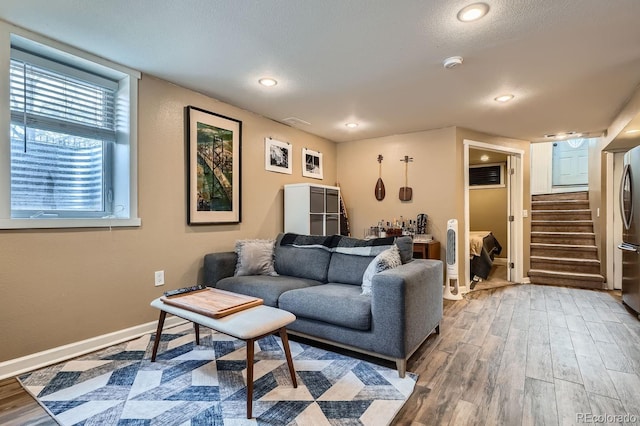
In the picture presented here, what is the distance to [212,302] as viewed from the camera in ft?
6.90

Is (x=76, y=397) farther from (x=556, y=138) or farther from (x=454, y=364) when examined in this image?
(x=556, y=138)

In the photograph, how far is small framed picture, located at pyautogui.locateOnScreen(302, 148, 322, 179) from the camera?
4.63m

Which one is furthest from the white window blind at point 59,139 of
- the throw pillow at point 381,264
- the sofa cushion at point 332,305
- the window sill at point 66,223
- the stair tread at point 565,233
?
the stair tread at point 565,233

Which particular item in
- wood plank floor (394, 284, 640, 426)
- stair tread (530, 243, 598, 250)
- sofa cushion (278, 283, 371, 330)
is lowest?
wood plank floor (394, 284, 640, 426)

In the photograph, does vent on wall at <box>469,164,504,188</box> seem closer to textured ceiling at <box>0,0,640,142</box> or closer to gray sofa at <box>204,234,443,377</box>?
textured ceiling at <box>0,0,640,142</box>

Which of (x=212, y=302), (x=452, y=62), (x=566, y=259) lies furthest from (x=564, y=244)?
(x=212, y=302)

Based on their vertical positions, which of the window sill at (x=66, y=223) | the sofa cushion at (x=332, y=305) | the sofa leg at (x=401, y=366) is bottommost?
the sofa leg at (x=401, y=366)

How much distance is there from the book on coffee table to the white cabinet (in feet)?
5.95

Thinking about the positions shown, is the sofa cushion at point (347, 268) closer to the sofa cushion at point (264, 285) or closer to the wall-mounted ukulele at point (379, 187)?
the sofa cushion at point (264, 285)

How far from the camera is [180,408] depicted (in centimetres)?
171

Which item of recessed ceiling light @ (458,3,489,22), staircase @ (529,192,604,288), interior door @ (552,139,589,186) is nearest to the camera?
recessed ceiling light @ (458,3,489,22)

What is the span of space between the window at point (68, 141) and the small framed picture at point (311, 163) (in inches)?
93.4

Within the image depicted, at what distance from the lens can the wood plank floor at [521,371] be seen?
1703 mm

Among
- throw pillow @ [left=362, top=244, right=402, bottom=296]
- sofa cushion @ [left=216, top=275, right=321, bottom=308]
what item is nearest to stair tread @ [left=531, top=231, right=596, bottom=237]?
throw pillow @ [left=362, top=244, right=402, bottom=296]
